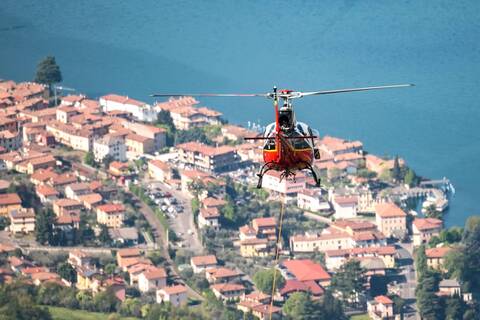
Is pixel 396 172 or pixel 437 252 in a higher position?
pixel 396 172

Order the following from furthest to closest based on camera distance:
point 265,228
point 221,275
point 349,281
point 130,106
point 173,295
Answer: point 130,106, point 265,228, point 349,281, point 221,275, point 173,295

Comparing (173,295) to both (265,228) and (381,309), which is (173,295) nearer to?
→ (381,309)

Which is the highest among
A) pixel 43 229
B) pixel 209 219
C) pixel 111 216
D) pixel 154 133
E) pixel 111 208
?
pixel 154 133

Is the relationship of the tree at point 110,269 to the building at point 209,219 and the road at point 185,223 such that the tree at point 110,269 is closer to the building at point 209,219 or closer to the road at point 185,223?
the road at point 185,223

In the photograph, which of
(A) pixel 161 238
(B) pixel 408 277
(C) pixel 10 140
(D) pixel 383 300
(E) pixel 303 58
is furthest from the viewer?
(E) pixel 303 58

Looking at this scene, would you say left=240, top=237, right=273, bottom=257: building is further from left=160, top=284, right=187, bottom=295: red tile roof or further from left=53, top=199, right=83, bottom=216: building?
left=53, top=199, right=83, bottom=216: building

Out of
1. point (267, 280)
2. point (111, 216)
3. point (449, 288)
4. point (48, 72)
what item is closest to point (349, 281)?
point (267, 280)

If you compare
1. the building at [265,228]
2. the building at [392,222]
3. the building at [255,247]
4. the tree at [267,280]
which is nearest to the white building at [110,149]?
the building at [265,228]
